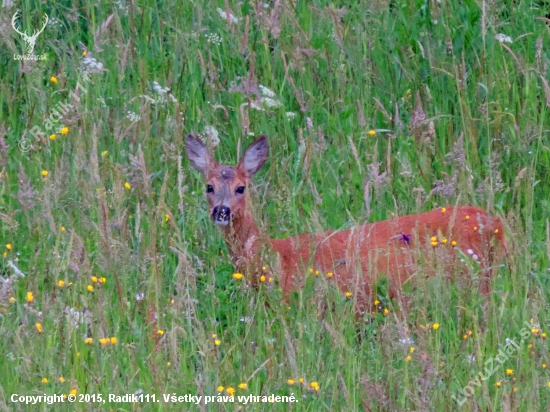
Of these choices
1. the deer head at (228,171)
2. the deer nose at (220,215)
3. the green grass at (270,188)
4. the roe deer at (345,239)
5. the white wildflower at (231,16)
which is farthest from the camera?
the white wildflower at (231,16)

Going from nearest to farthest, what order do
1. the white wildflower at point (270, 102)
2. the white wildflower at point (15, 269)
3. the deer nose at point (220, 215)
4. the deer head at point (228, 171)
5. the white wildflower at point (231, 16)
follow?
1. the white wildflower at point (15, 269)
2. the deer nose at point (220, 215)
3. the deer head at point (228, 171)
4. the white wildflower at point (270, 102)
5. the white wildflower at point (231, 16)

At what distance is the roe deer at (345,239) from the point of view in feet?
15.2

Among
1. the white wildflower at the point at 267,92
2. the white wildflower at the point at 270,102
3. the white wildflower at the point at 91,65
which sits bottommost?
the white wildflower at the point at 270,102

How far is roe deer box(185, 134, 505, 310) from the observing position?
463cm

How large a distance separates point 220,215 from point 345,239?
699 millimetres

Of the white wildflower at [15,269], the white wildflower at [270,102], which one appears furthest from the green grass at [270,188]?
the white wildflower at [270,102]

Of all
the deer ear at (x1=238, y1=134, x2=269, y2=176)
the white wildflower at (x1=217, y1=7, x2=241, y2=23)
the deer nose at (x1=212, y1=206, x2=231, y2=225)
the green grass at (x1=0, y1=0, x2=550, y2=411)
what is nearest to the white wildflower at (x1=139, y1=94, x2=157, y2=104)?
the green grass at (x1=0, y1=0, x2=550, y2=411)

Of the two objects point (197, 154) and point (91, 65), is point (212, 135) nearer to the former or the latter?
point (197, 154)

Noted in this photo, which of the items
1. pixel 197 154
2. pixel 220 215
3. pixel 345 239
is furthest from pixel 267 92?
pixel 345 239

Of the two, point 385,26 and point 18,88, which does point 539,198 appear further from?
point 18,88

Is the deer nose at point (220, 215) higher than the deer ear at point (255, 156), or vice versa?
the deer ear at point (255, 156)

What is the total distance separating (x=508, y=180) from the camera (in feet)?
19.3

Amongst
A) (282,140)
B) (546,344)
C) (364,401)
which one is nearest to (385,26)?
(282,140)

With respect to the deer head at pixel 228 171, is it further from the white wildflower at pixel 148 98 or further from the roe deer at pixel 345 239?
the white wildflower at pixel 148 98
